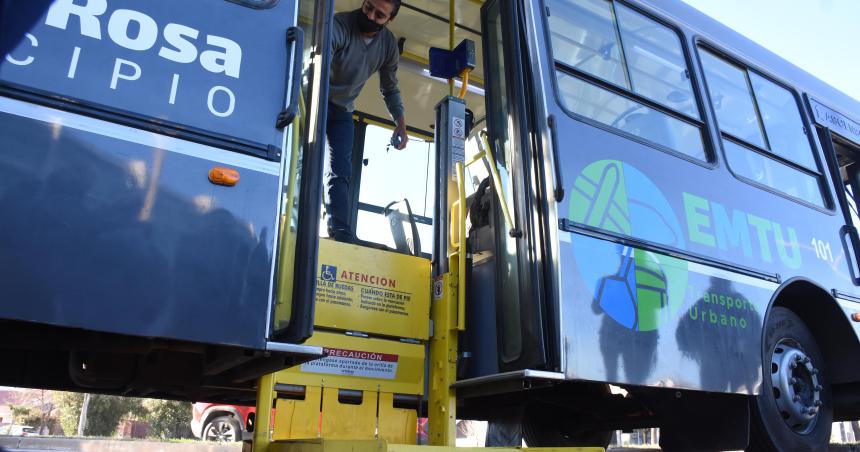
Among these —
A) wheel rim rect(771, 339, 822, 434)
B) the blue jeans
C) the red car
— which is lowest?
wheel rim rect(771, 339, 822, 434)

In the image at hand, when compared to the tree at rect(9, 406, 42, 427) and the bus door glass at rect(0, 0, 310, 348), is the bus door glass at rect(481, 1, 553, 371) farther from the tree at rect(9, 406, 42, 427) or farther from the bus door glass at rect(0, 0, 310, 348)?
the tree at rect(9, 406, 42, 427)

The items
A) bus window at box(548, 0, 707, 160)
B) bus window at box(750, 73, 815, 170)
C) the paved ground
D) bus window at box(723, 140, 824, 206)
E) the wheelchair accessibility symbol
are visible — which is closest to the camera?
the wheelchair accessibility symbol

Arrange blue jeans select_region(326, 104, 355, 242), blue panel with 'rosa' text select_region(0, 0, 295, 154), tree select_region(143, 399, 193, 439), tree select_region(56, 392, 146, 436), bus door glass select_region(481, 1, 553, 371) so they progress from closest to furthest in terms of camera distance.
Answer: blue panel with 'rosa' text select_region(0, 0, 295, 154) < bus door glass select_region(481, 1, 553, 371) < blue jeans select_region(326, 104, 355, 242) < tree select_region(56, 392, 146, 436) < tree select_region(143, 399, 193, 439)

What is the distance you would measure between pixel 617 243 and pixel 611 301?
Result: 0.91 ft

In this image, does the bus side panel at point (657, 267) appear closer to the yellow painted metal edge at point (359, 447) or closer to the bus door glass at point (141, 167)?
the yellow painted metal edge at point (359, 447)

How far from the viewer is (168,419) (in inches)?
902

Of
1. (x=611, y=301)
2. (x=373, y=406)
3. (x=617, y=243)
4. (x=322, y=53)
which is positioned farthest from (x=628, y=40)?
(x=373, y=406)

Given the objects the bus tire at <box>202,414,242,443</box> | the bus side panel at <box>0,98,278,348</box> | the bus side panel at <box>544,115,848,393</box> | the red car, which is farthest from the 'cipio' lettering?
the bus tire at <box>202,414,242,443</box>

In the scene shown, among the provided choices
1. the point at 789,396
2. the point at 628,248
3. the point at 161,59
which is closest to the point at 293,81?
the point at 161,59

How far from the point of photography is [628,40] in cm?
340

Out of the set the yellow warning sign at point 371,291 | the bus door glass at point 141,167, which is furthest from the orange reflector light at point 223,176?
the yellow warning sign at point 371,291

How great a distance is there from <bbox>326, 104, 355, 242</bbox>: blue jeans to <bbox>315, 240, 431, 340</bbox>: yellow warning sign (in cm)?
28

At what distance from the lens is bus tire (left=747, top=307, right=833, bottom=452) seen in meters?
3.32

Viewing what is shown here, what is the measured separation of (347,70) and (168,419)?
22.8m
